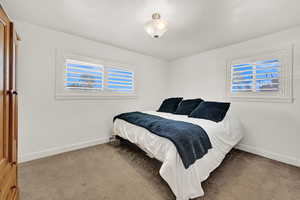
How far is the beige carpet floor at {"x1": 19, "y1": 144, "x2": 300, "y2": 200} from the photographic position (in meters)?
1.51

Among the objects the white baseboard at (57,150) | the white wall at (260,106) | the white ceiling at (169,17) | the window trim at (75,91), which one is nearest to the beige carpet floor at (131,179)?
the white baseboard at (57,150)

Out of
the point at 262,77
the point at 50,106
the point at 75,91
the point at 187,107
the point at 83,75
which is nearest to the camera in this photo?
the point at 50,106

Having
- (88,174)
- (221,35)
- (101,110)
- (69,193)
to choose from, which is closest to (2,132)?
(69,193)

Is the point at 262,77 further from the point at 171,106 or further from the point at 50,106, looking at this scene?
the point at 50,106

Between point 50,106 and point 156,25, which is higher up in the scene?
point 156,25

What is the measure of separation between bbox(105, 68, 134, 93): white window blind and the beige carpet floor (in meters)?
1.57

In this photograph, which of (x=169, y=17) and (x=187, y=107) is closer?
(x=169, y=17)

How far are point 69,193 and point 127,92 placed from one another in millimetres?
2362

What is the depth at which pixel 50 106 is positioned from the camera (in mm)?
2441

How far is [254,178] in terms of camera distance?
1.83 m

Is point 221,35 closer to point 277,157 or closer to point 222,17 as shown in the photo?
point 222,17

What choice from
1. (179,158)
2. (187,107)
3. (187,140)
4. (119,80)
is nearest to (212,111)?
(187,107)

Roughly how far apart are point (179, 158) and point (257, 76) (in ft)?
8.06

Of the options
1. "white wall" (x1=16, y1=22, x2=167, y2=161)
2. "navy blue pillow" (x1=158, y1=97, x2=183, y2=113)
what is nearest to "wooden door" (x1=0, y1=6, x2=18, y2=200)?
"white wall" (x1=16, y1=22, x2=167, y2=161)
